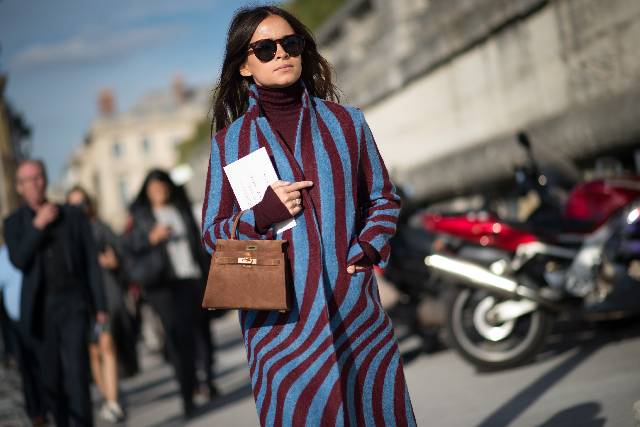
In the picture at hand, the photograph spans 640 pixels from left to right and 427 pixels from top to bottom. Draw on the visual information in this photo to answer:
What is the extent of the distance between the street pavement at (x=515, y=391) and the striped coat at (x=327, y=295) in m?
1.94

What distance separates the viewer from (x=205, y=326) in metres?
9.34

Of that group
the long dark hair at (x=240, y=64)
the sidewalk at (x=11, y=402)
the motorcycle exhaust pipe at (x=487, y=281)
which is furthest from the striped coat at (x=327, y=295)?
the sidewalk at (x=11, y=402)

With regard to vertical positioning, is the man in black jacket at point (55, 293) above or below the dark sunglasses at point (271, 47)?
below

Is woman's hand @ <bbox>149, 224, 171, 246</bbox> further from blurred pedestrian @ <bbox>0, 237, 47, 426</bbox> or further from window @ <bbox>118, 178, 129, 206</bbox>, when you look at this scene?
window @ <bbox>118, 178, 129, 206</bbox>

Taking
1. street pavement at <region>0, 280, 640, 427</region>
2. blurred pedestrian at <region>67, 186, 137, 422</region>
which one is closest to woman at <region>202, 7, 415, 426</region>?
street pavement at <region>0, 280, 640, 427</region>

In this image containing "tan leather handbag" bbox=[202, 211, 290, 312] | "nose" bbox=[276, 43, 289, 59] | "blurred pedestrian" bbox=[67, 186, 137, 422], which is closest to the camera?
"tan leather handbag" bbox=[202, 211, 290, 312]

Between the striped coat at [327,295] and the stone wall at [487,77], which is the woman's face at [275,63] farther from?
the stone wall at [487,77]

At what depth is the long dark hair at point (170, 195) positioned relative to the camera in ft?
30.7

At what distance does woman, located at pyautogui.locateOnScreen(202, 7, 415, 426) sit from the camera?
3229 millimetres

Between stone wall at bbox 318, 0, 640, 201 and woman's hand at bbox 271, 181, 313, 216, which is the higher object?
stone wall at bbox 318, 0, 640, 201

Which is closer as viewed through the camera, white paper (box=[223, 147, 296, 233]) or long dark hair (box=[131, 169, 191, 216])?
white paper (box=[223, 147, 296, 233])

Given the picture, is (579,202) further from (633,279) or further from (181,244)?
(181,244)

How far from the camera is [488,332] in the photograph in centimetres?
711

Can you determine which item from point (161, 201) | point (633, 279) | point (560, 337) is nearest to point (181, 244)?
point (161, 201)
